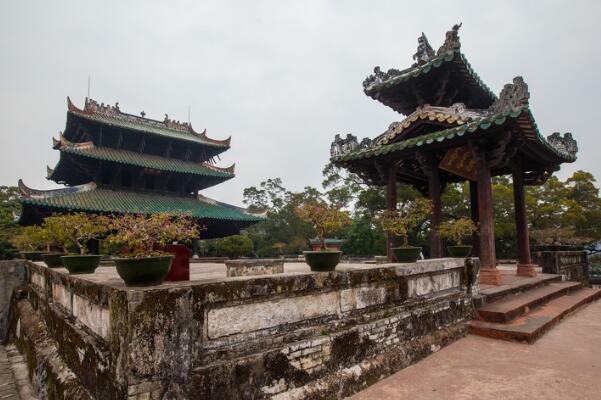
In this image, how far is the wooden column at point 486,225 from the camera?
27.2 feet

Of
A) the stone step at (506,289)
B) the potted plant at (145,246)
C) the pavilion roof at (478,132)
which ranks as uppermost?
the pavilion roof at (478,132)

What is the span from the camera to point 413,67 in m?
9.86

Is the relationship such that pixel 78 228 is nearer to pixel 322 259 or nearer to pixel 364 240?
pixel 322 259

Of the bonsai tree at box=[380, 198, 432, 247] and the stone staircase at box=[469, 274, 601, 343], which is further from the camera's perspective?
the bonsai tree at box=[380, 198, 432, 247]

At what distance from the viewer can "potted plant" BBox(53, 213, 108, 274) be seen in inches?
206

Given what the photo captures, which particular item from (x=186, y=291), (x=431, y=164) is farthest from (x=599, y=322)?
(x=186, y=291)

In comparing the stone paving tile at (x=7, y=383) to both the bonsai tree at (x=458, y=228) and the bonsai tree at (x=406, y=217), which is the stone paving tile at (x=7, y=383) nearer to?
the bonsai tree at (x=406, y=217)

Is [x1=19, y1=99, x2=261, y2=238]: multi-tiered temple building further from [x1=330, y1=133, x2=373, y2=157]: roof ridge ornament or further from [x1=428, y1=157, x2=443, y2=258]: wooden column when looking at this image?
[x1=428, y1=157, x2=443, y2=258]: wooden column

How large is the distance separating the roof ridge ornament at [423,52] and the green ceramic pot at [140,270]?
9179 millimetres

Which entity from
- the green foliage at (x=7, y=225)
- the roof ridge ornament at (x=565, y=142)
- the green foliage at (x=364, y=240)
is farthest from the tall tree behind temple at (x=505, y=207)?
the green foliage at (x=7, y=225)

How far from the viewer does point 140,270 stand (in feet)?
9.67

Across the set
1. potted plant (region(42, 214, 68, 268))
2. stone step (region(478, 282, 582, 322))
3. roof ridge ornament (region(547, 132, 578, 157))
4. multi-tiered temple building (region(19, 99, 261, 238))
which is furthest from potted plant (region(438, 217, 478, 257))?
multi-tiered temple building (region(19, 99, 261, 238))

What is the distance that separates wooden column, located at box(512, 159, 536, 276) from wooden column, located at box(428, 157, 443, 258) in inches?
116

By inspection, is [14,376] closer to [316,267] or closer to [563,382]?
[316,267]
